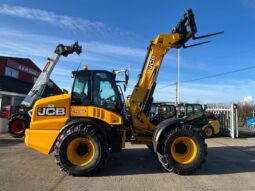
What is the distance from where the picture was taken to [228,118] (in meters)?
18.2

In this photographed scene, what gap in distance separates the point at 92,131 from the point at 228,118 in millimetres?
12710

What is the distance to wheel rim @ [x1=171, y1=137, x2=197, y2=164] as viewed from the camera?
309 inches

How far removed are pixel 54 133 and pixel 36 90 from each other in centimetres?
929

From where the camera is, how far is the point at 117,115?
8000 millimetres

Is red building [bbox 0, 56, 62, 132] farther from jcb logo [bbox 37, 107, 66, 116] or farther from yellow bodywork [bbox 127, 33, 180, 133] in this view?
yellow bodywork [bbox 127, 33, 180, 133]

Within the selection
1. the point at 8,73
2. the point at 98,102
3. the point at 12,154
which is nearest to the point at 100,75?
the point at 98,102

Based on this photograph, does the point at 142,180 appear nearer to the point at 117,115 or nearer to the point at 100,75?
the point at 117,115

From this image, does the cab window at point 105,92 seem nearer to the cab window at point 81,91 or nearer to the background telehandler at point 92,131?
the background telehandler at point 92,131

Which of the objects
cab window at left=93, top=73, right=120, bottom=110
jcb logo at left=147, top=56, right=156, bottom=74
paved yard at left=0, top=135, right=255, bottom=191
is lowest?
paved yard at left=0, top=135, right=255, bottom=191

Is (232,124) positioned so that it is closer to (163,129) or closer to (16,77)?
(163,129)

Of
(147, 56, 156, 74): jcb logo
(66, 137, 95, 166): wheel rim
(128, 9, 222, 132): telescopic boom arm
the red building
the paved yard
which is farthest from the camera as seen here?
the red building

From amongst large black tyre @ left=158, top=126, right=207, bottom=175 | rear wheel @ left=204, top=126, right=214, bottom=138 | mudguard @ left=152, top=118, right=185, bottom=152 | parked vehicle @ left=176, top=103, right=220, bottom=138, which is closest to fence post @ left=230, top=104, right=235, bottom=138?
parked vehicle @ left=176, top=103, right=220, bottom=138

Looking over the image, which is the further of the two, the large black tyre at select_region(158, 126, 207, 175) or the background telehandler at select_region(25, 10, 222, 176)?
the large black tyre at select_region(158, 126, 207, 175)

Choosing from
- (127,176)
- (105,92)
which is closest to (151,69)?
(105,92)
